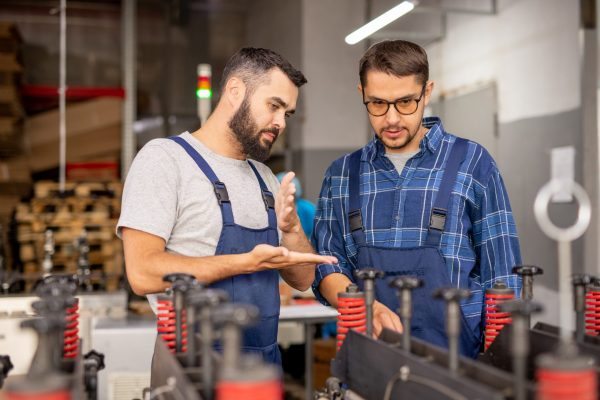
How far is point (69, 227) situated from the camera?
5.38m

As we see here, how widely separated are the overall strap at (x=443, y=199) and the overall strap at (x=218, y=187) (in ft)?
1.69

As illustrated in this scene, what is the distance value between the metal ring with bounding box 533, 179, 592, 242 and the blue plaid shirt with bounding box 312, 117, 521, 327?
1701 mm

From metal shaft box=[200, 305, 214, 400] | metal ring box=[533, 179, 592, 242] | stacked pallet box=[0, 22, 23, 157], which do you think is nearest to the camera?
metal shaft box=[200, 305, 214, 400]

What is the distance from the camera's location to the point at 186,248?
1.74 metres

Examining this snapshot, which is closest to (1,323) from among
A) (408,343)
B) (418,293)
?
(418,293)

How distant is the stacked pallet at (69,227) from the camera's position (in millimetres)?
5301

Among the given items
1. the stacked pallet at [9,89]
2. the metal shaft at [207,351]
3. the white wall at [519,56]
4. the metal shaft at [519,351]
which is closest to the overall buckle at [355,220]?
the metal shaft at [207,351]

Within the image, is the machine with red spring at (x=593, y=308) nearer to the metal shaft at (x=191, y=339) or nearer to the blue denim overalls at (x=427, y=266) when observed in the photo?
the blue denim overalls at (x=427, y=266)

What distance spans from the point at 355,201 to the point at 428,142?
0.85 ft

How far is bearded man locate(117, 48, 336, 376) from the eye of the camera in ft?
5.35

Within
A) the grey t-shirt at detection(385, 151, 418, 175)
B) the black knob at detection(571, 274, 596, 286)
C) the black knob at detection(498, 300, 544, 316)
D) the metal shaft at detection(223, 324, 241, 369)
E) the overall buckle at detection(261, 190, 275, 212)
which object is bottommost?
the metal shaft at detection(223, 324, 241, 369)

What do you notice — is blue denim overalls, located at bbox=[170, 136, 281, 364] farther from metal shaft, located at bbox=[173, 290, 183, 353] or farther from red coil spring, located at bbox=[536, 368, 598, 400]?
red coil spring, located at bbox=[536, 368, 598, 400]

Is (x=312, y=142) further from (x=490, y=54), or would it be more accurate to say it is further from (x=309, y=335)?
(x=309, y=335)

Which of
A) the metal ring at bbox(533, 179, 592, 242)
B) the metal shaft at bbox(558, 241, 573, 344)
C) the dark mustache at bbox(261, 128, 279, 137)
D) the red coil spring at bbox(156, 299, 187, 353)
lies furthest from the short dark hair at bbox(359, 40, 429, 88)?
the metal shaft at bbox(558, 241, 573, 344)
